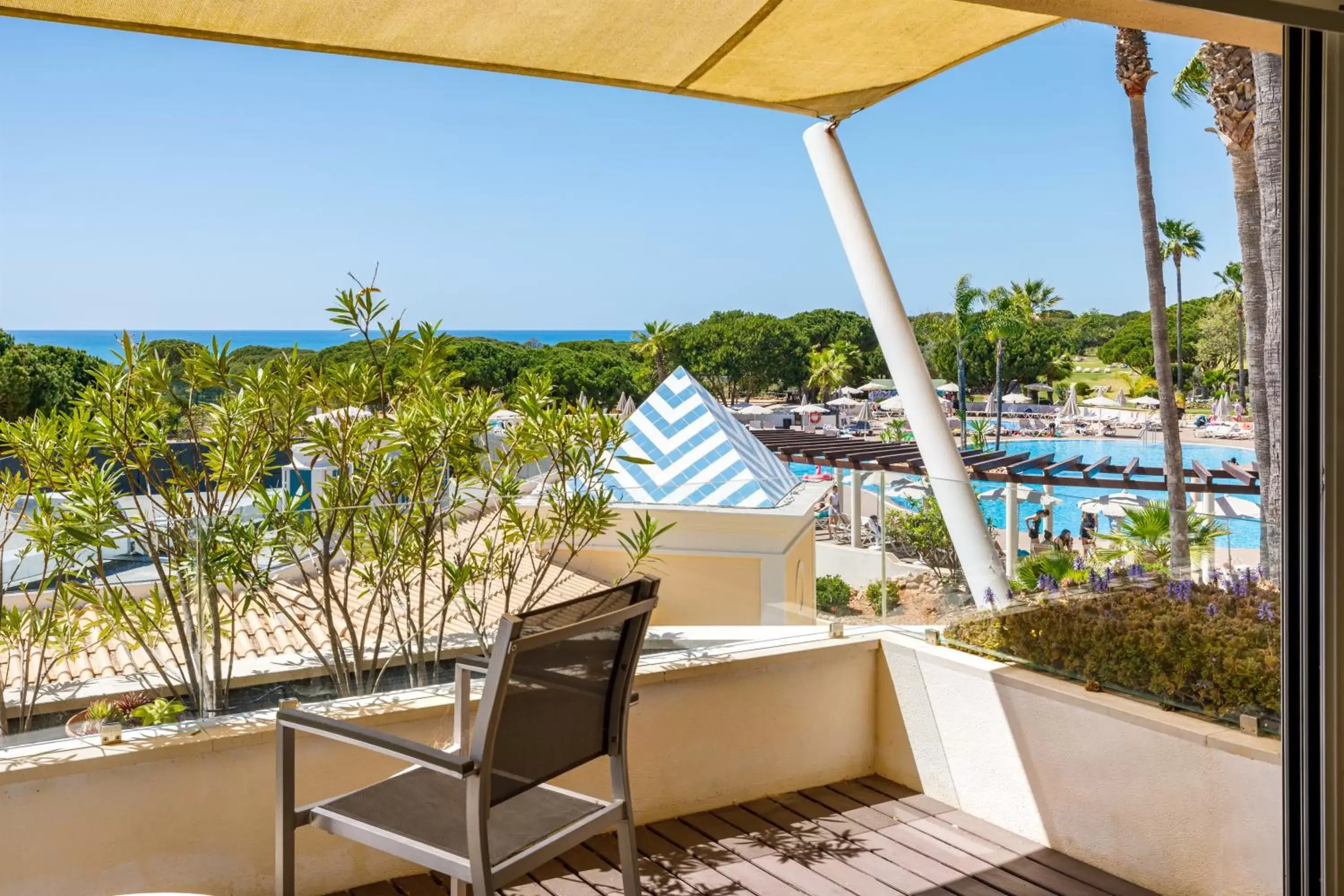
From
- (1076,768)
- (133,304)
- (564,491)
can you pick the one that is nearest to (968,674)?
(1076,768)

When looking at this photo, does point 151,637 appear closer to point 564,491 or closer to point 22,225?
point 564,491

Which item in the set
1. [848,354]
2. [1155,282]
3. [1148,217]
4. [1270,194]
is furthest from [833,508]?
[848,354]

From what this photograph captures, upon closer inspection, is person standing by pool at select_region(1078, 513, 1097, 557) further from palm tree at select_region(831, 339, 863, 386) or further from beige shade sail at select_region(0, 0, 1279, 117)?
palm tree at select_region(831, 339, 863, 386)

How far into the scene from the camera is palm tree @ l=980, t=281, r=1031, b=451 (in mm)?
47031

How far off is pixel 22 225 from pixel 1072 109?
53.6m

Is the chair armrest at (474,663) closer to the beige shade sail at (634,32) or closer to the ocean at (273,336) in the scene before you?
the beige shade sail at (634,32)

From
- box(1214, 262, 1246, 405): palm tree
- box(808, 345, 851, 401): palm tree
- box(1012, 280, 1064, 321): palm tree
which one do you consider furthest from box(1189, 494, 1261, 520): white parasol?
box(808, 345, 851, 401): palm tree

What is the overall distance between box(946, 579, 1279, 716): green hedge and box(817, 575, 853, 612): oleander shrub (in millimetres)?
483

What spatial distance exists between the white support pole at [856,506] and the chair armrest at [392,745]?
5.90ft

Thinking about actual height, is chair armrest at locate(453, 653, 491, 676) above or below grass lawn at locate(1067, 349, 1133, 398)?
below

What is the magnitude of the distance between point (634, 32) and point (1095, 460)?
41306 millimetres

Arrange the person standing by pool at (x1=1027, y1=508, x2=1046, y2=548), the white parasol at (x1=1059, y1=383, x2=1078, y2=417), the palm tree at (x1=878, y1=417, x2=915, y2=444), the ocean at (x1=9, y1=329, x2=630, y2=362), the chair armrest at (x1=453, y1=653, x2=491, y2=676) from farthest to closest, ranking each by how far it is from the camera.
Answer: the ocean at (x1=9, y1=329, x2=630, y2=362), the palm tree at (x1=878, y1=417, x2=915, y2=444), the white parasol at (x1=1059, y1=383, x2=1078, y2=417), the person standing by pool at (x1=1027, y1=508, x2=1046, y2=548), the chair armrest at (x1=453, y1=653, x2=491, y2=676)

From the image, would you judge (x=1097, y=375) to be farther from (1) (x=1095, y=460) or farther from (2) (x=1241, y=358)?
(2) (x=1241, y=358)

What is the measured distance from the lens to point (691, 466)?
340 centimetres
